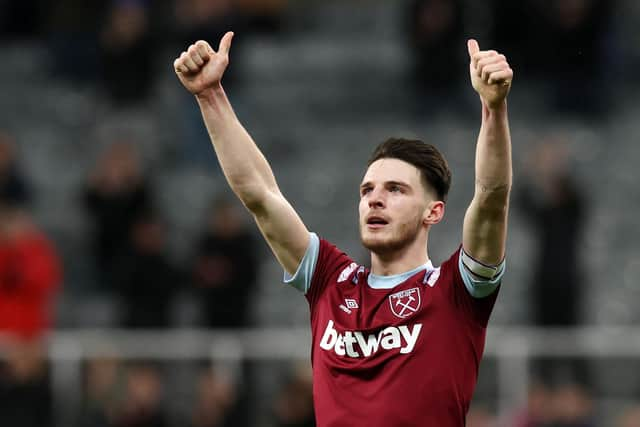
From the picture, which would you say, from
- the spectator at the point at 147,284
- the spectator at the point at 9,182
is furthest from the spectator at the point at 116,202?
the spectator at the point at 147,284

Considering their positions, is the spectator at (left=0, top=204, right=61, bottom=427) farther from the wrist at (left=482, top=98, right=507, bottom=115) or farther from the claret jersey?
the wrist at (left=482, top=98, right=507, bottom=115)

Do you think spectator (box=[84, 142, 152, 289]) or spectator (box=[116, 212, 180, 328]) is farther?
spectator (box=[84, 142, 152, 289])

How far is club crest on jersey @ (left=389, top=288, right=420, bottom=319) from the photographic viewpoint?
4957mm

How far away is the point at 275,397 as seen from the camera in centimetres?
1079

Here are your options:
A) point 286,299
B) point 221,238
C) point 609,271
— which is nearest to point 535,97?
point 609,271

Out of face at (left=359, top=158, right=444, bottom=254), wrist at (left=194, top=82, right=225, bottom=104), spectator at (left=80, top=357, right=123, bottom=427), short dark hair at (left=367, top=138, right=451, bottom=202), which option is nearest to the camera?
face at (left=359, top=158, right=444, bottom=254)

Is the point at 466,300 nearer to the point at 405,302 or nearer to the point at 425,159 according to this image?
the point at 405,302

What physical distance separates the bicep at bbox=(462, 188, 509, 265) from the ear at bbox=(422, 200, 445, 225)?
12.0 inches

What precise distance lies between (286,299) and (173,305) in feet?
4.58

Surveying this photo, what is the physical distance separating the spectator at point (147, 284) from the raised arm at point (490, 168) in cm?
728

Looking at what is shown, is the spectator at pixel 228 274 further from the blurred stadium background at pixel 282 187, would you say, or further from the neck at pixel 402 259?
the neck at pixel 402 259

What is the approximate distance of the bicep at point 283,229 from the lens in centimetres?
527

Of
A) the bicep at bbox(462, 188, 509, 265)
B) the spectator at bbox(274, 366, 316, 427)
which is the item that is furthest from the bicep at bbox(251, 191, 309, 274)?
the spectator at bbox(274, 366, 316, 427)

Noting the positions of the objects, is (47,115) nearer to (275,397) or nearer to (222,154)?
(275,397)
